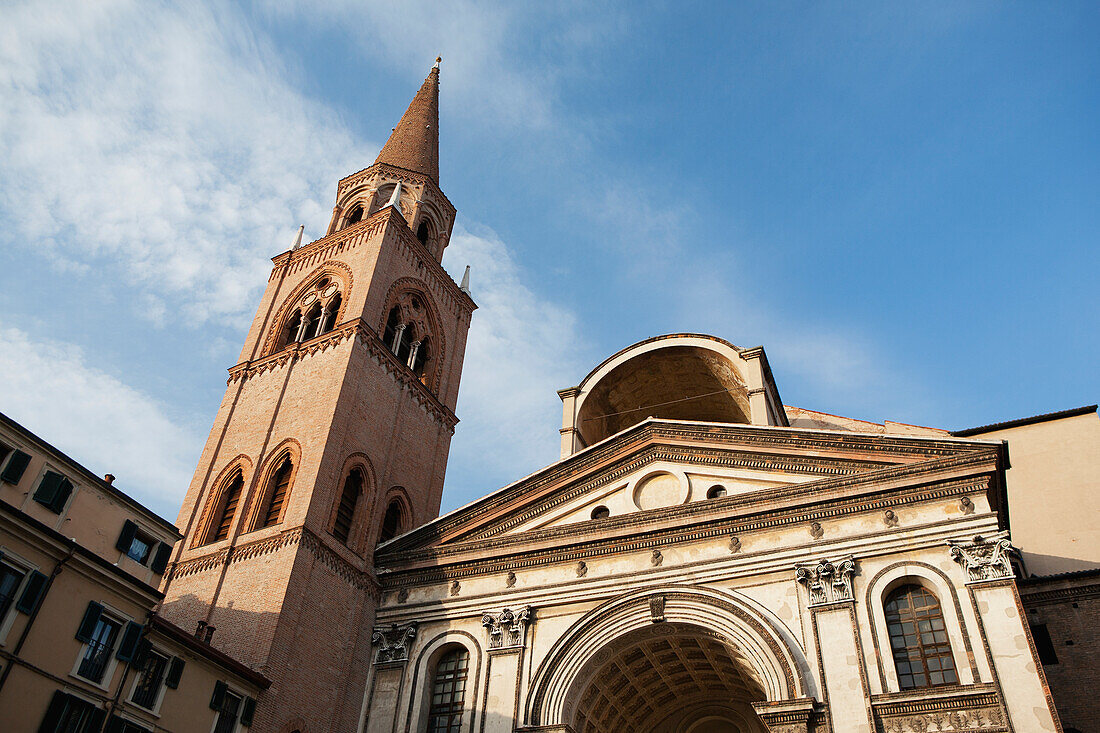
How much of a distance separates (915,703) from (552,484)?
9612 mm

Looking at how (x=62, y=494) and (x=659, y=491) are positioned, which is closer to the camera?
(x=62, y=494)

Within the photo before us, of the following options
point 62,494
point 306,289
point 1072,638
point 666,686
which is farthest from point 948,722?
point 306,289

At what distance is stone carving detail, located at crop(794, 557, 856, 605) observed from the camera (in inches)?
685

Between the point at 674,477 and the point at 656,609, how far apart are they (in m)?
3.38

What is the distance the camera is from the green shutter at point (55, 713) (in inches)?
539

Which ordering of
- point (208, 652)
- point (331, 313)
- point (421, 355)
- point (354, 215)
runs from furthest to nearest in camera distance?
point (354, 215) → point (421, 355) → point (331, 313) → point (208, 652)

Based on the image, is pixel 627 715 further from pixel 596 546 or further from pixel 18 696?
pixel 18 696

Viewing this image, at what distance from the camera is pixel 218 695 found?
17203 millimetres

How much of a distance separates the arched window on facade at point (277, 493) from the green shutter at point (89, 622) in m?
6.77

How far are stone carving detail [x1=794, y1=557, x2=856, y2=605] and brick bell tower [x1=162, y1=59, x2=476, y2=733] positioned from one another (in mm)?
10327

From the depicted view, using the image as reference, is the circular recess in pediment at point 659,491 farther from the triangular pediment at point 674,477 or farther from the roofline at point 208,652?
the roofline at point 208,652

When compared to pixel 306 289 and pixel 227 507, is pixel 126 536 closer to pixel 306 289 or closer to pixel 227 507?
pixel 227 507

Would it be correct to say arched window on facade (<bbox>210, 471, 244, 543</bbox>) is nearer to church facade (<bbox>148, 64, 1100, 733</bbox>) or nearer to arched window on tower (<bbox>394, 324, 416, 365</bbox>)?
church facade (<bbox>148, 64, 1100, 733</bbox>)

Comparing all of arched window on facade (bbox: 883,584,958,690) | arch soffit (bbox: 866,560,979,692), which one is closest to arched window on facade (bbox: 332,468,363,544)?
arch soffit (bbox: 866,560,979,692)
